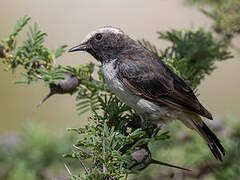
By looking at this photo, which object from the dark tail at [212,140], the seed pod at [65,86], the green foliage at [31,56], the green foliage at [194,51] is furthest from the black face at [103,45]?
the dark tail at [212,140]

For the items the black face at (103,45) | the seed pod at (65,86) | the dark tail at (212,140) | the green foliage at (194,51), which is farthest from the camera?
the black face at (103,45)

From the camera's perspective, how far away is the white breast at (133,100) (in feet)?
10.2

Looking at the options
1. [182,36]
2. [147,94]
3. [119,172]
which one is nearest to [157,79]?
[147,94]

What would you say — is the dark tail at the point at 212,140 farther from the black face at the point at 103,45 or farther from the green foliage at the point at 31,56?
the green foliage at the point at 31,56

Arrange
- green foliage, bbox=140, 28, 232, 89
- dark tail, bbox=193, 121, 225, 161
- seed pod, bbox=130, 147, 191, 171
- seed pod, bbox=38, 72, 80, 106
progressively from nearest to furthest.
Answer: seed pod, bbox=130, 147, 191, 171 < seed pod, bbox=38, 72, 80, 106 < dark tail, bbox=193, 121, 225, 161 < green foliage, bbox=140, 28, 232, 89

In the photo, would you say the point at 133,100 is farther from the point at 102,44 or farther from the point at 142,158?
the point at 142,158

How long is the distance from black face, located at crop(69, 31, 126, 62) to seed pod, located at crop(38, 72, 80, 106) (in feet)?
2.25

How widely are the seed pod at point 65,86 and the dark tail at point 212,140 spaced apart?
114 centimetres

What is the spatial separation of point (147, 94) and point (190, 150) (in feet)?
2.42

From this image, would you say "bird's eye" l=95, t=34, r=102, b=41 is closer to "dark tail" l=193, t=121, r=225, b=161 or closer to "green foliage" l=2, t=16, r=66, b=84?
"green foliage" l=2, t=16, r=66, b=84

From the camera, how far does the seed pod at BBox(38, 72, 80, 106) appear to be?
9.01 feet

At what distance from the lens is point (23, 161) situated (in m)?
3.56

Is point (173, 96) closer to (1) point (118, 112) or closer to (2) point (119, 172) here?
(1) point (118, 112)

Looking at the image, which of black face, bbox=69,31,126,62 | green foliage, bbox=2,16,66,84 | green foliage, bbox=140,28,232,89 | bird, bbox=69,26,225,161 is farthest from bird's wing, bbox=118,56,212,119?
green foliage, bbox=2,16,66,84
